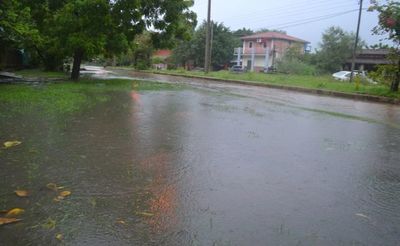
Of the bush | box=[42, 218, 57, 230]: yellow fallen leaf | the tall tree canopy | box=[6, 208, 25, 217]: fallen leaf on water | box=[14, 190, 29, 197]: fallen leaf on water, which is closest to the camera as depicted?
box=[42, 218, 57, 230]: yellow fallen leaf

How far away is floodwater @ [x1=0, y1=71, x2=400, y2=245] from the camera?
11.6 feet

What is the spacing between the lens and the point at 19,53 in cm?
2959

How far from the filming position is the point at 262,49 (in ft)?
239

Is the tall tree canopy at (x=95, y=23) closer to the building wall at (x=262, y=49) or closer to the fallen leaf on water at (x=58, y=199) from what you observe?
the fallen leaf on water at (x=58, y=199)

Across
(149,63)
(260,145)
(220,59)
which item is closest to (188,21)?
(260,145)

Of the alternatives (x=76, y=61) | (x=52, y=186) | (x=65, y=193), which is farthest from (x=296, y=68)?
(x=65, y=193)

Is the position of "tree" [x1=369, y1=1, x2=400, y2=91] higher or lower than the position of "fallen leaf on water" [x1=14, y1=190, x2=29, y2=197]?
higher

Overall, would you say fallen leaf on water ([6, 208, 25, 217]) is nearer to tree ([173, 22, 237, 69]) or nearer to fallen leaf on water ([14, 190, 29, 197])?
fallen leaf on water ([14, 190, 29, 197])

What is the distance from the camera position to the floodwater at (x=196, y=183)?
3551 mm

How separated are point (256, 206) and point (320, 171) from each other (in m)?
1.79

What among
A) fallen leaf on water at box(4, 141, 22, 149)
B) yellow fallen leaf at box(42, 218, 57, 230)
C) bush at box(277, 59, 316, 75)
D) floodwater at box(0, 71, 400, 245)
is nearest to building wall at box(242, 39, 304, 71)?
bush at box(277, 59, 316, 75)

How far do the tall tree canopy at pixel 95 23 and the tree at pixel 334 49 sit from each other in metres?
35.2

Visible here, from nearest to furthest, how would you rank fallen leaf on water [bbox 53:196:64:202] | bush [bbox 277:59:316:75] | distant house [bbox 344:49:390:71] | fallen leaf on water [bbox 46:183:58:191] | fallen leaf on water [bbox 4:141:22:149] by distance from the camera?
fallen leaf on water [bbox 53:196:64:202]
fallen leaf on water [bbox 46:183:58:191]
fallen leaf on water [bbox 4:141:22:149]
bush [bbox 277:59:316:75]
distant house [bbox 344:49:390:71]

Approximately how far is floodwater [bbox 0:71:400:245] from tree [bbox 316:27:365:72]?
4750cm
